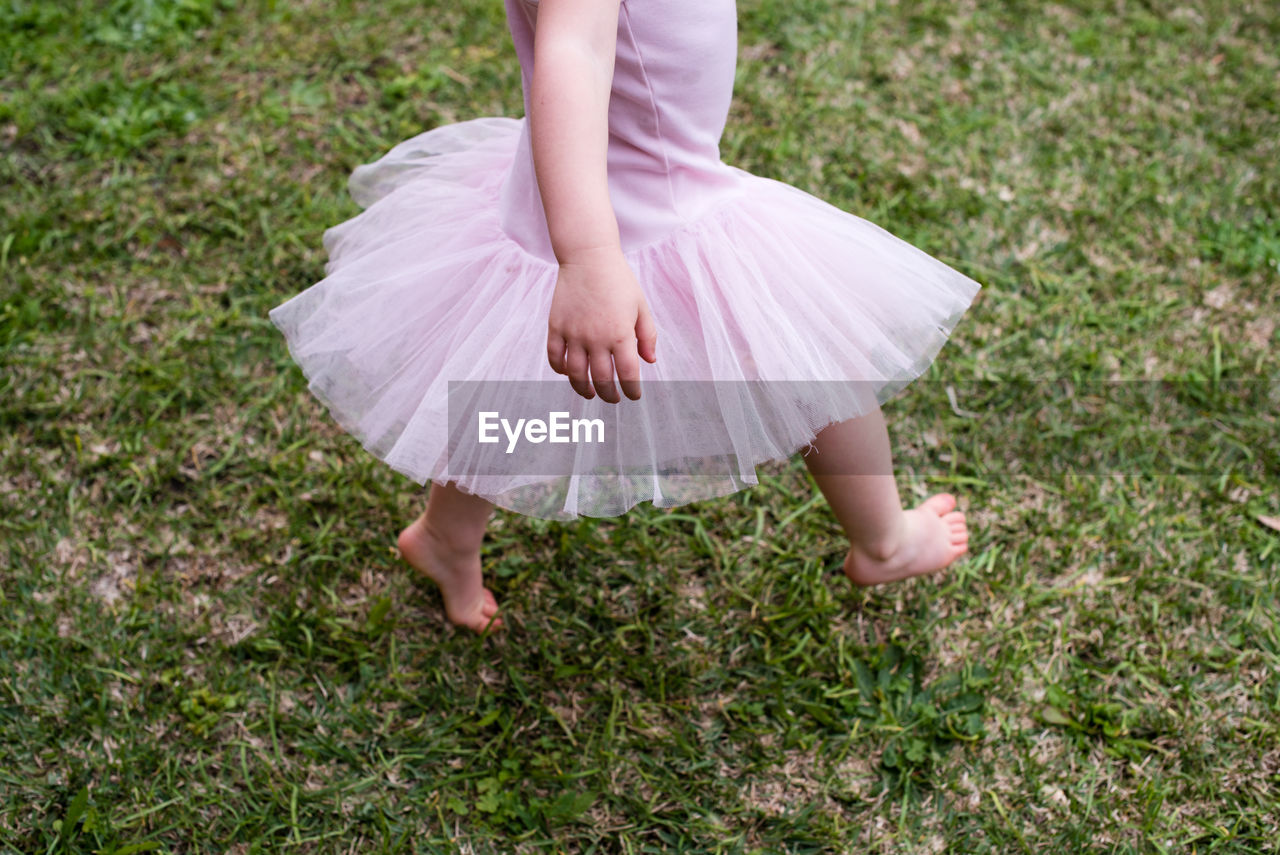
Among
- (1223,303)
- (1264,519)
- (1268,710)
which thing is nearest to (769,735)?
(1268,710)

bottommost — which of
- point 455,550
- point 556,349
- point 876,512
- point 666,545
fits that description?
point 666,545

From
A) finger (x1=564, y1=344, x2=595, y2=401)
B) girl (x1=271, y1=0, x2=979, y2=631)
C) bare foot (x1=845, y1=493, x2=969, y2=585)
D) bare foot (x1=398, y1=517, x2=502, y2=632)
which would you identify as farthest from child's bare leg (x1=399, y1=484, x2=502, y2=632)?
bare foot (x1=845, y1=493, x2=969, y2=585)

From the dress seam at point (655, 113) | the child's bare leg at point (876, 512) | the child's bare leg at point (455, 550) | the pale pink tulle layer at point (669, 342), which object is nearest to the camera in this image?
the dress seam at point (655, 113)

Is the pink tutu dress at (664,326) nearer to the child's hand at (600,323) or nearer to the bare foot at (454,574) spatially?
the child's hand at (600,323)

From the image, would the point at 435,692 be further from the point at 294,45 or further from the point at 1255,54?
the point at 1255,54

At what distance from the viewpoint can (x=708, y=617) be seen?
6.06 feet

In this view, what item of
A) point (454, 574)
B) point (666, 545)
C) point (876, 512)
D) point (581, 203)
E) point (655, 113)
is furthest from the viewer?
point (666, 545)

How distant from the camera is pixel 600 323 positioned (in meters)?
1.07

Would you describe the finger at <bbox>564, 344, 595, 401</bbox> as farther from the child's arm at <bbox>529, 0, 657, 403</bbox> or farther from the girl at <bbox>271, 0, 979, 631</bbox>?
the girl at <bbox>271, 0, 979, 631</bbox>

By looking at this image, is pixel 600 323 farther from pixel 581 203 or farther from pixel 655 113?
pixel 655 113

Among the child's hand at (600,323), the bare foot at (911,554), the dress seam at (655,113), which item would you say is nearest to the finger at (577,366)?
the child's hand at (600,323)

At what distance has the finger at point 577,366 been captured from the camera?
1090 mm

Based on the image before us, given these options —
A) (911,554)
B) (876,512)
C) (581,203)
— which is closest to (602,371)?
(581,203)

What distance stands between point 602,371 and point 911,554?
0.87m
